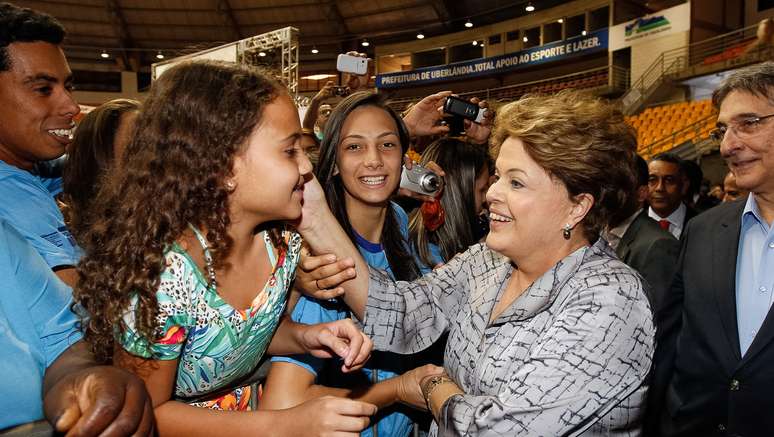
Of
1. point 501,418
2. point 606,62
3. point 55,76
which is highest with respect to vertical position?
point 606,62

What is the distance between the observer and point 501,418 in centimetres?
123

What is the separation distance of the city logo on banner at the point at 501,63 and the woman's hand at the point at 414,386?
17516 mm

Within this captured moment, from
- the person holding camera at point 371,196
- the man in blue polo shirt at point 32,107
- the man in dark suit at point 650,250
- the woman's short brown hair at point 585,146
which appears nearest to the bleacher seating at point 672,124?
the man in dark suit at point 650,250

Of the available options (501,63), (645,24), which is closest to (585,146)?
(645,24)

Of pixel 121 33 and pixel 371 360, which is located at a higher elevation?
pixel 121 33

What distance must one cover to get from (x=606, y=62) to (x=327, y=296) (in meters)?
18.7

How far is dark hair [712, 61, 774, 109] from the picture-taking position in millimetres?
2137

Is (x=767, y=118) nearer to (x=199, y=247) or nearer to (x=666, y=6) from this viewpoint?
(x=199, y=247)

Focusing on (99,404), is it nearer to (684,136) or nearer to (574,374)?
(574,374)

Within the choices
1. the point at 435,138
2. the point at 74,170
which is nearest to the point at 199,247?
the point at 74,170

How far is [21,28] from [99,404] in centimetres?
165

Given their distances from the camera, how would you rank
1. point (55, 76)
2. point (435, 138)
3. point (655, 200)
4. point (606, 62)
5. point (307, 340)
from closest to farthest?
point (307, 340) → point (55, 76) → point (435, 138) → point (655, 200) → point (606, 62)

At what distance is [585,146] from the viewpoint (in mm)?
1452

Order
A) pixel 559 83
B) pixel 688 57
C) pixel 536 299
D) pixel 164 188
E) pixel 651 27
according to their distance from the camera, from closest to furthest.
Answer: pixel 164 188
pixel 536 299
pixel 688 57
pixel 651 27
pixel 559 83
